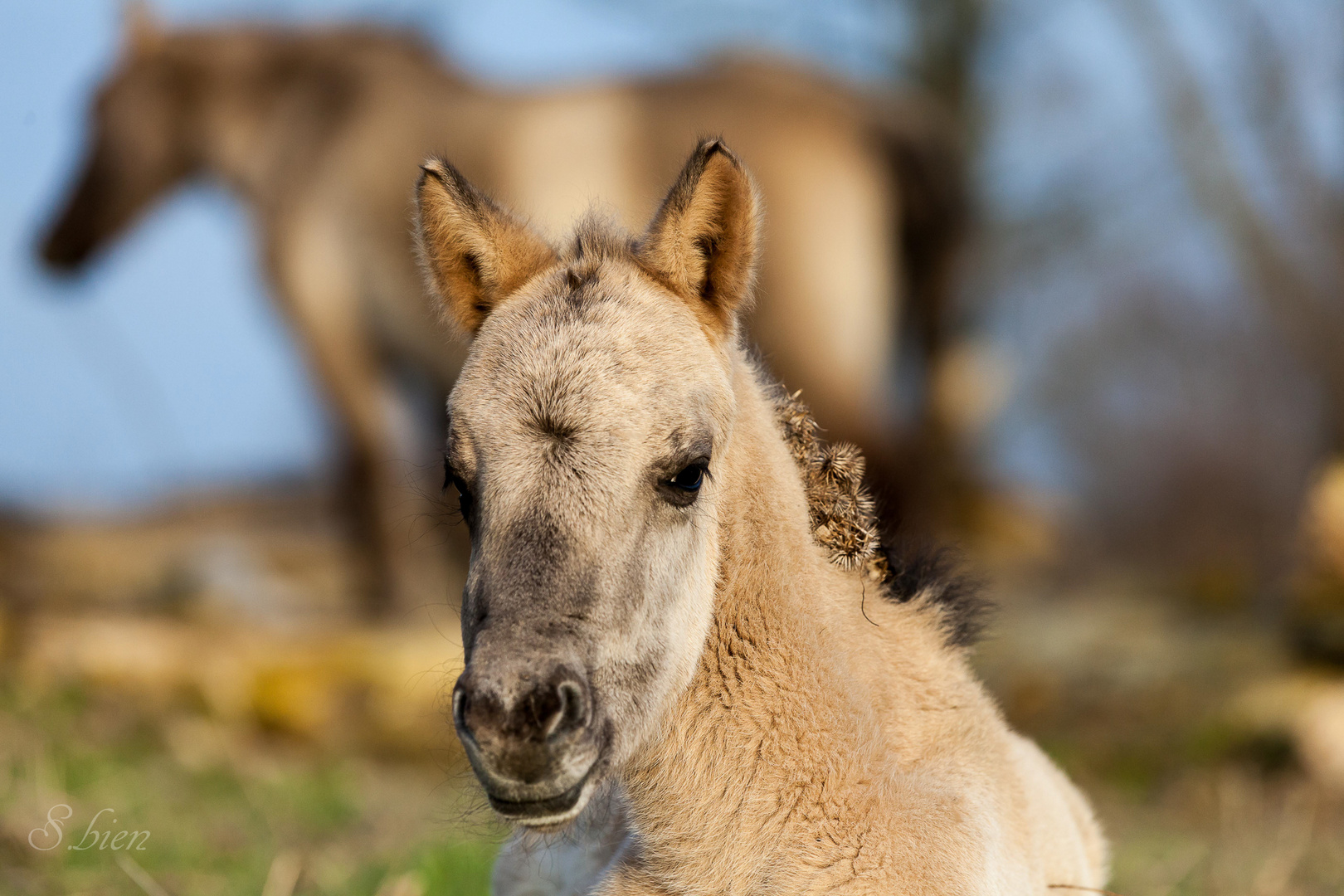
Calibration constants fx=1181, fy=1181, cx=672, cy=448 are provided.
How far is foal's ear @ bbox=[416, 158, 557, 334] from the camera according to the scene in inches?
132

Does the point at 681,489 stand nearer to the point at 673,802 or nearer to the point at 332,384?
the point at 673,802

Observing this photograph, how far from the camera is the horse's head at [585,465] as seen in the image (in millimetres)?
2590

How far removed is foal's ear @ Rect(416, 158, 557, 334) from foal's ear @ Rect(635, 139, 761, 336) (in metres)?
0.38

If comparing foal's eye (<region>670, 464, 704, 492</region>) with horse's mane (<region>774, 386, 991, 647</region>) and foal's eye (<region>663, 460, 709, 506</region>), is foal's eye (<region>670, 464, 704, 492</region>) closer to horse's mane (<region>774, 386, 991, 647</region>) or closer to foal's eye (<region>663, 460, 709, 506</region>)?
foal's eye (<region>663, 460, 709, 506</region>)

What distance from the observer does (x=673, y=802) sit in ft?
10.1

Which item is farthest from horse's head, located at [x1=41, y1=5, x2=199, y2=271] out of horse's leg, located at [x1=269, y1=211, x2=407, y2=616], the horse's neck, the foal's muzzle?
the foal's muzzle

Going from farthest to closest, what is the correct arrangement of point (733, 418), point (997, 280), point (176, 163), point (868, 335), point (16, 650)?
1. point (997, 280)
2. point (176, 163)
3. point (16, 650)
4. point (868, 335)
5. point (733, 418)

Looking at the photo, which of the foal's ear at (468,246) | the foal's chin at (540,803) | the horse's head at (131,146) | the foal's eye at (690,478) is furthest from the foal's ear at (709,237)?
the horse's head at (131,146)

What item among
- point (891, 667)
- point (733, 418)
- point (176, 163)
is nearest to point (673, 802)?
point (891, 667)

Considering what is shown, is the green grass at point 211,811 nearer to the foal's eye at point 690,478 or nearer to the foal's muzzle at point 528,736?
the foal's muzzle at point 528,736

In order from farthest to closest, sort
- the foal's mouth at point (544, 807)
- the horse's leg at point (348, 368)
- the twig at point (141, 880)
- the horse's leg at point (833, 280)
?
1. the horse's leg at point (348, 368)
2. the horse's leg at point (833, 280)
3. the twig at point (141, 880)
4. the foal's mouth at point (544, 807)

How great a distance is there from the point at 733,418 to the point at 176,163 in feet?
32.1

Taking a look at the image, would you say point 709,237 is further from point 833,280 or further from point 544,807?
point 833,280

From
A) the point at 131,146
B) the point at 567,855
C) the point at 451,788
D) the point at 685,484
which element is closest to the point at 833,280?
the point at 451,788
